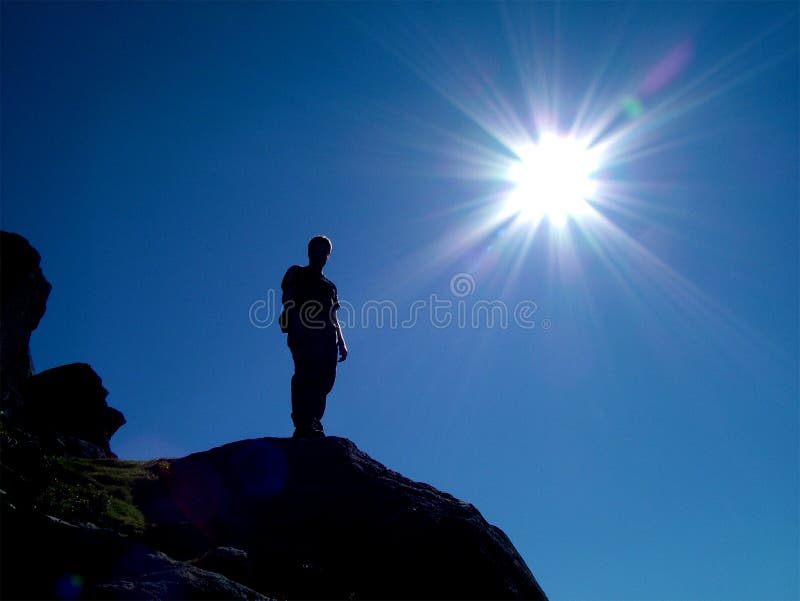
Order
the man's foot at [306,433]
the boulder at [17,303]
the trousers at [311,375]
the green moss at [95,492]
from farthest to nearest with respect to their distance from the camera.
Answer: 1. the boulder at [17,303]
2. the trousers at [311,375]
3. the man's foot at [306,433]
4. the green moss at [95,492]

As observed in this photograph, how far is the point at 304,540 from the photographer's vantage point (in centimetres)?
902

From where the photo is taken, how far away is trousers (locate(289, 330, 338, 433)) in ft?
40.9

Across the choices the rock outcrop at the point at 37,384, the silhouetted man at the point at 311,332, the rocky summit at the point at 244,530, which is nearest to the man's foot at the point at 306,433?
the silhouetted man at the point at 311,332

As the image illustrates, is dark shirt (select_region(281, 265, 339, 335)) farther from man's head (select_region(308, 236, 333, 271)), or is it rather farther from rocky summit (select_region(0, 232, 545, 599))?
rocky summit (select_region(0, 232, 545, 599))

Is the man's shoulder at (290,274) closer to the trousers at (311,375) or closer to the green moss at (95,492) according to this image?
the trousers at (311,375)

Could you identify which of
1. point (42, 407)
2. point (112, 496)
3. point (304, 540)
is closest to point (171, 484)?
point (112, 496)

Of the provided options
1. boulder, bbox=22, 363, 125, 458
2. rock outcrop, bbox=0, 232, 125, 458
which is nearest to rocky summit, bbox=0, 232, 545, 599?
rock outcrop, bbox=0, 232, 125, 458

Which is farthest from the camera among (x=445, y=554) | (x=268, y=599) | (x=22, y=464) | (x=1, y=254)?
(x=1, y=254)

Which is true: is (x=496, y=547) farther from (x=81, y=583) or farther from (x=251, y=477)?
(x=81, y=583)

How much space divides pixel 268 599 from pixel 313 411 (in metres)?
6.19

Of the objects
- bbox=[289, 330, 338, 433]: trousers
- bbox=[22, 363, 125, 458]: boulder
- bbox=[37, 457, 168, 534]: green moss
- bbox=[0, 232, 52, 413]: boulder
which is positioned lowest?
bbox=[37, 457, 168, 534]: green moss

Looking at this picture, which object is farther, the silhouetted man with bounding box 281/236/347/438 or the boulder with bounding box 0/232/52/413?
the boulder with bounding box 0/232/52/413

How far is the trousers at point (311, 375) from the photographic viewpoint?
1245 cm

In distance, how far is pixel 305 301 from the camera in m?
12.7
